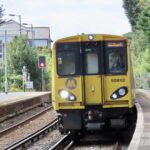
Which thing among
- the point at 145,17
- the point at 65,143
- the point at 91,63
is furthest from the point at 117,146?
the point at 145,17

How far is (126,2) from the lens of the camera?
7656 centimetres

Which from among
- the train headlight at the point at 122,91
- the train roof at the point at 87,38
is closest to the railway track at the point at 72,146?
the train headlight at the point at 122,91

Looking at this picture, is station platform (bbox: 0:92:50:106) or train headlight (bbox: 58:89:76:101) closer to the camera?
train headlight (bbox: 58:89:76:101)

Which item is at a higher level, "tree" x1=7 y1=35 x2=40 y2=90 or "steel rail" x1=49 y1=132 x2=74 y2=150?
"tree" x1=7 y1=35 x2=40 y2=90

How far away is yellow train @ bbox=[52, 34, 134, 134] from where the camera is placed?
17.0 meters

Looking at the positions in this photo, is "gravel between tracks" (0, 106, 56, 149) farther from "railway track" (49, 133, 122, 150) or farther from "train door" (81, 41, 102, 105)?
"train door" (81, 41, 102, 105)

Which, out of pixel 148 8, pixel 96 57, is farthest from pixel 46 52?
pixel 96 57

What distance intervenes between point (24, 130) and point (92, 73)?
20.9 feet

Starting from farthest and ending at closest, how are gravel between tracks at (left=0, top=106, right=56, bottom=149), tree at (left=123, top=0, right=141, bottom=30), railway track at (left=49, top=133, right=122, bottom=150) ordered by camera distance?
1. tree at (left=123, top=0, right=141, bottom=30)
2. gravel between tracks at (left=0, top=106, right=56, bottom=149)
3. railway track at (left=49, top=133, right=122, bottom=150)

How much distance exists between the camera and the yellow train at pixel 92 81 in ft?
55.9

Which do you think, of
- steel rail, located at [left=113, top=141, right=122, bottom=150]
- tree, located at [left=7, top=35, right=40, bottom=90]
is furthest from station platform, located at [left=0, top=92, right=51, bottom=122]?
tree, located at [left=7, top=35, right=40, bottom=90]

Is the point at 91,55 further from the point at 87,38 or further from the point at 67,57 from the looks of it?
the point at 67,57

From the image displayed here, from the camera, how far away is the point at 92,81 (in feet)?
56.3

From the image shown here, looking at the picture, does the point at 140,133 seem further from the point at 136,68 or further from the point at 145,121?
the point at 136,68
